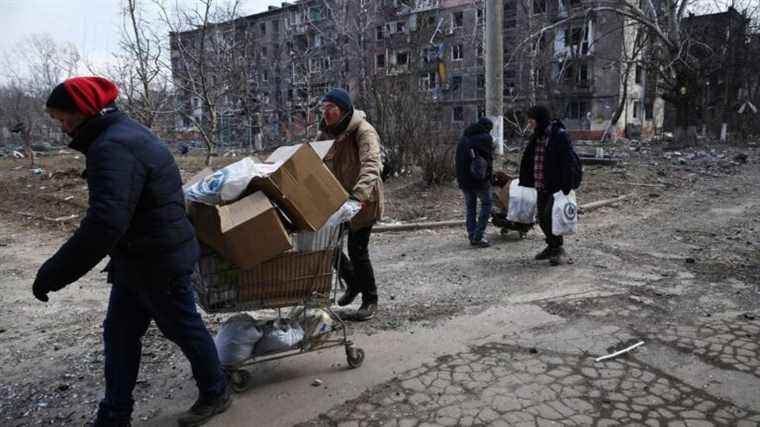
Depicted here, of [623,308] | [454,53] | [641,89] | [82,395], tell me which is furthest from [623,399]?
[641,89]

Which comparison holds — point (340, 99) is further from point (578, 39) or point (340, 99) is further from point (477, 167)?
point (578, 39)

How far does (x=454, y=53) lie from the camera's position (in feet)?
154

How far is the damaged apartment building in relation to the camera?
1975cm

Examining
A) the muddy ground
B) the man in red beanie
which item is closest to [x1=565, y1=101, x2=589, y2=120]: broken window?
the muddy ground

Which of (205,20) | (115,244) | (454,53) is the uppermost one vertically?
(454,53)

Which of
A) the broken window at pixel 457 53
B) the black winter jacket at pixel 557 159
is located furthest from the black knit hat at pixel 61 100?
the broken window at pixel 457 53

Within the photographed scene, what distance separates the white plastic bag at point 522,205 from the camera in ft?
23.6

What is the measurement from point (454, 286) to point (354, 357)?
227 cm

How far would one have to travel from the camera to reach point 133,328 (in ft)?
9.66

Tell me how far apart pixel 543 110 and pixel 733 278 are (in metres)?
2.53

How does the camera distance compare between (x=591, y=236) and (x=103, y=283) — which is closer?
(x=103, y=283)

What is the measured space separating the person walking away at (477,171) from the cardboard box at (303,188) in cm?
428

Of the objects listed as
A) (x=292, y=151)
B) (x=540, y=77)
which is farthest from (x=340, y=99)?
(x=540, y=77)

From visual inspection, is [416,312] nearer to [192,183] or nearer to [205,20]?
[192,183]
